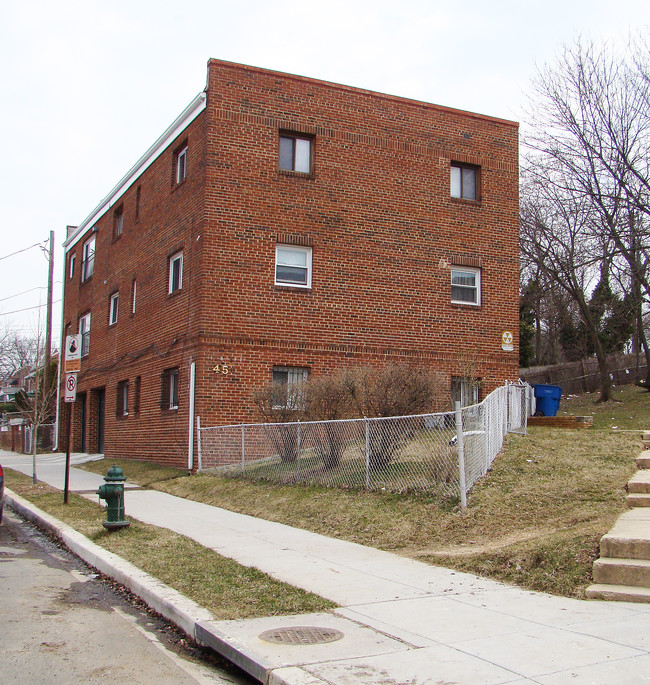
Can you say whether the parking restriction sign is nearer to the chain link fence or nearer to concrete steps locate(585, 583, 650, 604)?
the chain link fence

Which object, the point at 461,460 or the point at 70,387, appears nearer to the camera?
the point at 461,460

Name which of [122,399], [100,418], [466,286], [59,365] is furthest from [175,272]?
[59,365]

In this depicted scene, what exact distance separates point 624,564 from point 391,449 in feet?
15.7

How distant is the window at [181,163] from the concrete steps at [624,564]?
623 inches

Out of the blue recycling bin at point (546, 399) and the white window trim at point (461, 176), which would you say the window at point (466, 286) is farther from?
the blue recycling bin at point (546, 399)

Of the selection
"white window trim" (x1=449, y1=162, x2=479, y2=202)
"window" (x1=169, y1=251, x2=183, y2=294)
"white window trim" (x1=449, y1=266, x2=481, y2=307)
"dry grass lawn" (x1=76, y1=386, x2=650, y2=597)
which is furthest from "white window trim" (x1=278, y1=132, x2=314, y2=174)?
"dry grass lawn" (x1=76, y1=386, x2=650, y2=597)

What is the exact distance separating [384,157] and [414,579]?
1467cm

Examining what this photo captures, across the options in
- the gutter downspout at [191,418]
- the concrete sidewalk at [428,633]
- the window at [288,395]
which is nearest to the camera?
the concrete sidewalk at [428,633]

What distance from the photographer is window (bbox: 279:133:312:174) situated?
Result: 64.4 ft

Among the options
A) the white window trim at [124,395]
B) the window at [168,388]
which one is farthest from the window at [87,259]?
the window at [168,388]

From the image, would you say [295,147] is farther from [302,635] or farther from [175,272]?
[302,635]

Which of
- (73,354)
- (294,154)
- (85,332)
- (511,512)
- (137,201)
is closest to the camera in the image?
(511,512)

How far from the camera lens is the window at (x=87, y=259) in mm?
29234

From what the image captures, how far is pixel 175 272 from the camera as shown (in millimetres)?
20703
